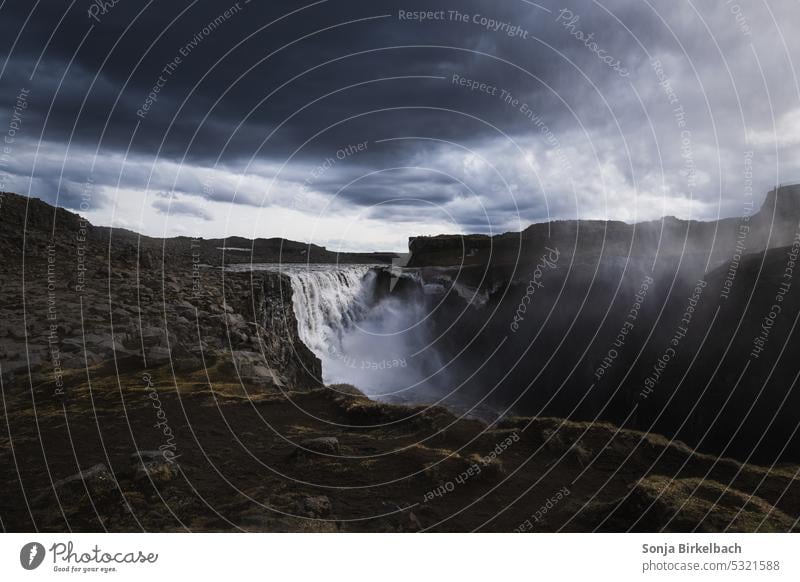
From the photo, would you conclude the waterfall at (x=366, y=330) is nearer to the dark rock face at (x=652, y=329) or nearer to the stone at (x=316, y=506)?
the dark rock face at (x=652, y=329)

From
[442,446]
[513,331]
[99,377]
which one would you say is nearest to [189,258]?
[99,377]

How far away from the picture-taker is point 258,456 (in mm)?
13500

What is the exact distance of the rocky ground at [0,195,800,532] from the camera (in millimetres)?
10266

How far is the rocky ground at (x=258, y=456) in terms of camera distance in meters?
10.3

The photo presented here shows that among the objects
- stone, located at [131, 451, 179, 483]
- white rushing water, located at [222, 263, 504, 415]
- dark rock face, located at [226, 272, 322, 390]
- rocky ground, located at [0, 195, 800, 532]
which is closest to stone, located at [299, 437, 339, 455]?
rocky ground, located at [0, 195, 800, 532]

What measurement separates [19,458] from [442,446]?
11.4 m

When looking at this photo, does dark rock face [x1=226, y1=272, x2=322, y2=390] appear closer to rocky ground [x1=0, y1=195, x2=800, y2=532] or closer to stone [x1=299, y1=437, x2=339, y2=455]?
rocky ground [x1=0, y1=195, x2=800, y2=532]

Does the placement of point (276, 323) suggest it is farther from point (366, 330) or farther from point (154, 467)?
point (366, 330)

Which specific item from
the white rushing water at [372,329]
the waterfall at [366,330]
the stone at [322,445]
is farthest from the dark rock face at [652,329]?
the stone at [322,445]

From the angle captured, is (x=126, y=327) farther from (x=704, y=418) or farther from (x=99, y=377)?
(x=704, y=418)

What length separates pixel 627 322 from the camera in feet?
176

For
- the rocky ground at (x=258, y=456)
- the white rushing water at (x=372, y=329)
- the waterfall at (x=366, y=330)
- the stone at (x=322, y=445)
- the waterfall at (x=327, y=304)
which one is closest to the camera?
the rocky ground at (x=258, y=456)

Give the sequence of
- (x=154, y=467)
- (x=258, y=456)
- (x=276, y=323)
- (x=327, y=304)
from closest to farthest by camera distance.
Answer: (x=154, y=467), (x=258, y=456), (x=276, y=323), (x=327, y=304)

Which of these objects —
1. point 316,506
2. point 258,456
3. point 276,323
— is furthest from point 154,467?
point 276,323
